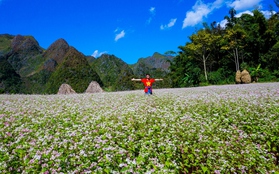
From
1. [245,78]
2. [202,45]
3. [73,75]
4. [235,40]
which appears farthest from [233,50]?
[73,75]

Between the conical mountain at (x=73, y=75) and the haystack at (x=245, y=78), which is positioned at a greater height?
the conical mountain at (x=73, y=75)

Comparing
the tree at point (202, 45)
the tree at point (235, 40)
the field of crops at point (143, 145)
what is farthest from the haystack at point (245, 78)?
the field of crops at point (143, 145)

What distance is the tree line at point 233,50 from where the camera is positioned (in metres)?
46.4

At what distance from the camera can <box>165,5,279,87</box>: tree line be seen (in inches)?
1828

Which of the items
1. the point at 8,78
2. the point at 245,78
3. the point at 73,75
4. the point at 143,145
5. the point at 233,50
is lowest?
the point at 143,145

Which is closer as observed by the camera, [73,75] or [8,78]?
[73,75]

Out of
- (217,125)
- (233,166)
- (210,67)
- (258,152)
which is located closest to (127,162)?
(233,166)

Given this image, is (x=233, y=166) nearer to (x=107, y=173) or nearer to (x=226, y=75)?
(x=107, y=173)

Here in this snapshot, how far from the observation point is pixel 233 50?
50000 mm

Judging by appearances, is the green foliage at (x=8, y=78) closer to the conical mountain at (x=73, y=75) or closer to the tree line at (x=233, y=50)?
the conical mountain at (x=73, y=75)

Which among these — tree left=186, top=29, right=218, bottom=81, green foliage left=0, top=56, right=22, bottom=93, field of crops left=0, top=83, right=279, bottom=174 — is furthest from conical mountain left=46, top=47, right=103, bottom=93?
field of crops left=0, top=83, right=279, bottom=174

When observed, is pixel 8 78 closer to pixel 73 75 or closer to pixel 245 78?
pixel 73 75

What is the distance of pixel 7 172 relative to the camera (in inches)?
192

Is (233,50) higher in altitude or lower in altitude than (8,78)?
lower
